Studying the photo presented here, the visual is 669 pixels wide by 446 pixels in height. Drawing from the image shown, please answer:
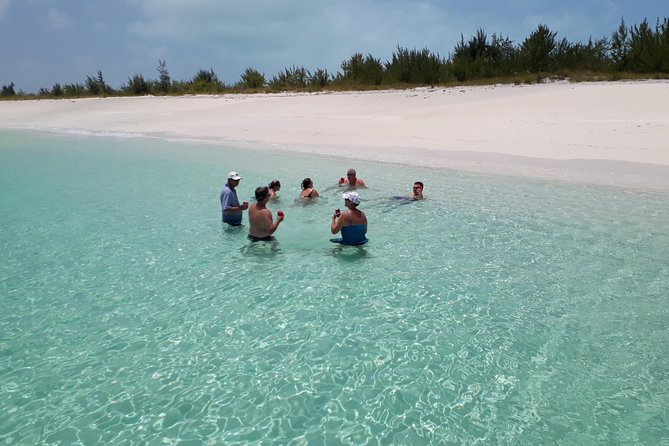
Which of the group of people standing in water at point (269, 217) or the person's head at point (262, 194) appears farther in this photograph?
the person's head at point (262, 194)

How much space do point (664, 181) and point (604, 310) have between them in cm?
718

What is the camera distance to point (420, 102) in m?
23.3

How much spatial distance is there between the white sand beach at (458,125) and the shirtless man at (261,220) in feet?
25.5

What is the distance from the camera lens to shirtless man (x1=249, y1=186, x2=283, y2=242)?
24.2 ft

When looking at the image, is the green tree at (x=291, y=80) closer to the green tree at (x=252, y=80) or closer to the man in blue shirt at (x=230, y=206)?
the green tree at (x=252, y=80)

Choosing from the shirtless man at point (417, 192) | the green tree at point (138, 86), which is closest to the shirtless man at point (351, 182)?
the shirtless man at point (417, 192)

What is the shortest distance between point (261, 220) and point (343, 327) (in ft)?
9.71

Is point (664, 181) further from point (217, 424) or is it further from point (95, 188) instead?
point (95, 188)

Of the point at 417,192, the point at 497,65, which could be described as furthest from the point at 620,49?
the point at 417,192

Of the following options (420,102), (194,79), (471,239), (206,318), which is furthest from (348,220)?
(194,79)

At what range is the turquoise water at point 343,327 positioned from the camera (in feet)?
12.1

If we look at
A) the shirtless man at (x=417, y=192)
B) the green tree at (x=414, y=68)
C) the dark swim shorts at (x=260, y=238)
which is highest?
the green tree at (x=414, y=68)

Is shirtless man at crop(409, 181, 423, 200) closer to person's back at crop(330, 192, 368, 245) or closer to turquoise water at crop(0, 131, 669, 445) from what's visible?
turquoise water at crop(0, 131, 669, 445)

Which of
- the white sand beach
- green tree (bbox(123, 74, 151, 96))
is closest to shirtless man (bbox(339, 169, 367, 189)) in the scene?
the white sand beach
